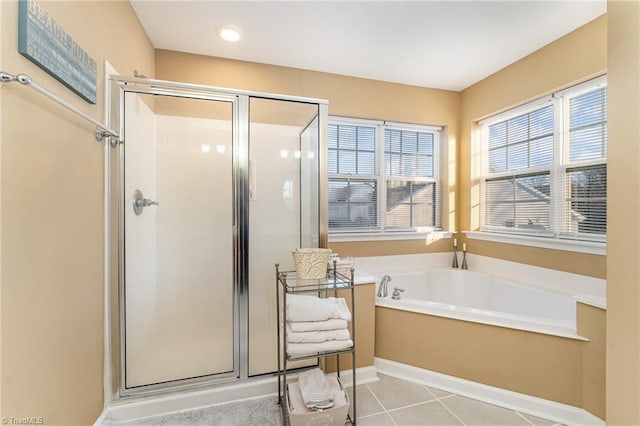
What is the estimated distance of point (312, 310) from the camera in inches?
58.9

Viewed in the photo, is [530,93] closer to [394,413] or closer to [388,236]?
[388,236]

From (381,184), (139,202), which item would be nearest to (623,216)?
(381,184)

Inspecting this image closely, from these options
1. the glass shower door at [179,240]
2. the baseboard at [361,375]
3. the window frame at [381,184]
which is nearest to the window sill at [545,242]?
the window frame at [381,184]

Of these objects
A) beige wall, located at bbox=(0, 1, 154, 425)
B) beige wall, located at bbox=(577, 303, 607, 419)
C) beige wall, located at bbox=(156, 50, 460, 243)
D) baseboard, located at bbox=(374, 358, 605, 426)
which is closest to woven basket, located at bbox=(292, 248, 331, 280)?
baseboard, located at bbox=(374, 358, 605, 426)

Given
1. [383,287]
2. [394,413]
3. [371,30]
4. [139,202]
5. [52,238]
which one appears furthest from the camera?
[383,287]

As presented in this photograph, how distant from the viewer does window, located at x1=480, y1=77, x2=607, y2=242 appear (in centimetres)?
209

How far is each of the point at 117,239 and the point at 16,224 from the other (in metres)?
0.71

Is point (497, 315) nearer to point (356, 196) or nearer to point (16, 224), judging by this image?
point (356, 196)

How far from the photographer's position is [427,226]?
3.15 meters

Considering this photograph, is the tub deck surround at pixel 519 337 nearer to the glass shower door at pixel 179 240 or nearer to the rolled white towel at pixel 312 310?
the rolled white towel at pixel 312 310

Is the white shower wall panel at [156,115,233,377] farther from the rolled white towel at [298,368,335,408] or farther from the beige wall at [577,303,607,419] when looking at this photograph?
the beige wall at [577,303,607,419]

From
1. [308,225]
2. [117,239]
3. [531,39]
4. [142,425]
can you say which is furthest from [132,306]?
[531,39]

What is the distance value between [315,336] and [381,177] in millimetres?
1950

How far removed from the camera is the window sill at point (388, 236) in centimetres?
279
